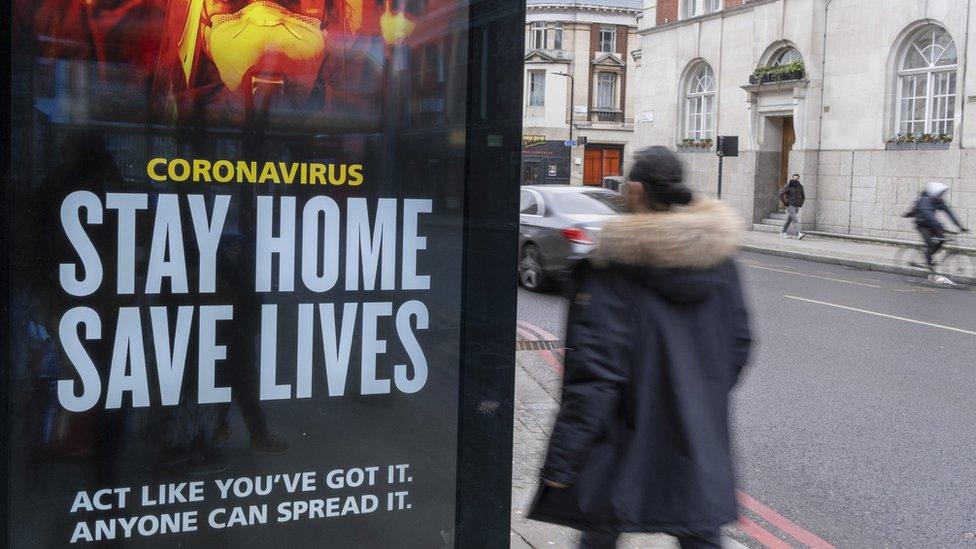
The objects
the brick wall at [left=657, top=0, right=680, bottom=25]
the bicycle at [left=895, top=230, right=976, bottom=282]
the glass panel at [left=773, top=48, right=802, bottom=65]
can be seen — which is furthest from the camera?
the brick wall at [left=657, top=0, right=680, bottom=25]

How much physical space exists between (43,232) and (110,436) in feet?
2.08

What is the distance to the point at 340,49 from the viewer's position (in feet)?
10.3

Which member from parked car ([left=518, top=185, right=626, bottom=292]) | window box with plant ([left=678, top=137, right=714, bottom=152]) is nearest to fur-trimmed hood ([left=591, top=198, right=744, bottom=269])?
parked car ([left=518, top=185, right=626, bottom=292])

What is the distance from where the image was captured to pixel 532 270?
1370 centimetres

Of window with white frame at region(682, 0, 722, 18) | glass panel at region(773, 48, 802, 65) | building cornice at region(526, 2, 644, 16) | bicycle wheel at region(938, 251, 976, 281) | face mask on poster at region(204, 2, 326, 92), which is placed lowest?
bicycle wheel at region(938, 251, 976, 281)

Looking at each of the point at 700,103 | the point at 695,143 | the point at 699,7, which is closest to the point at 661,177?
the point at 695,143

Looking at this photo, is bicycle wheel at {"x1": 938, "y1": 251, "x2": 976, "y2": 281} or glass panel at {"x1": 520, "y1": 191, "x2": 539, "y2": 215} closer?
glass panel at {"x1": 520, "y1": 191, "x2": 539, "y2": 215}

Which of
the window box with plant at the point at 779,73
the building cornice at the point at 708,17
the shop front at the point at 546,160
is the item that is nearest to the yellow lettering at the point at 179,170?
the window box with plant at the point at 779,73

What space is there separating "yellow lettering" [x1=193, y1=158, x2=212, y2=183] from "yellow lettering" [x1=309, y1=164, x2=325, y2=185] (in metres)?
0.32

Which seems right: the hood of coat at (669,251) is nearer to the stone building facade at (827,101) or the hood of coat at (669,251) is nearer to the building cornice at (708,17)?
the stone building facade at (827,101)

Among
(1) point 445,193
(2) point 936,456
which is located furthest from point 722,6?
(1) point 445,193

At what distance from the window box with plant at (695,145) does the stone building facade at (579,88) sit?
85.7 ft

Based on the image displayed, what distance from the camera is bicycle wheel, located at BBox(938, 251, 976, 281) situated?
1639 centimetres

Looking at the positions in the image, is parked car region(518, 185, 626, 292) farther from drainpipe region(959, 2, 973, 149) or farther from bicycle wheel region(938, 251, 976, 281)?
drainpipe region(959, 2, 973, 149)
